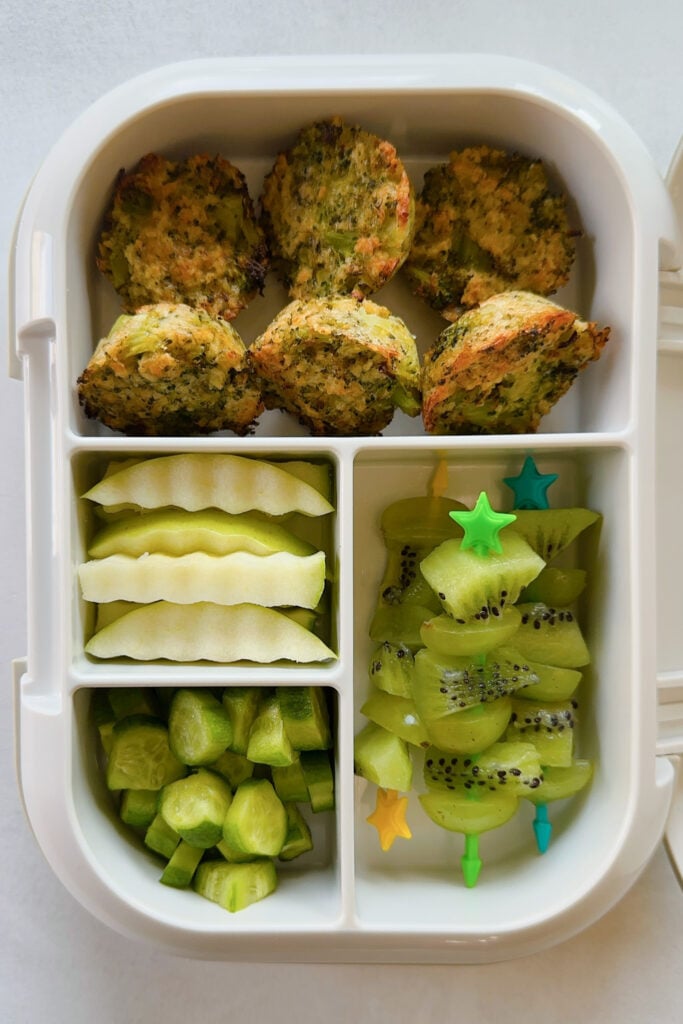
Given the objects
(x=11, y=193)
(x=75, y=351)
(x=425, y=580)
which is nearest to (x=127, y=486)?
(x=75, y=351)

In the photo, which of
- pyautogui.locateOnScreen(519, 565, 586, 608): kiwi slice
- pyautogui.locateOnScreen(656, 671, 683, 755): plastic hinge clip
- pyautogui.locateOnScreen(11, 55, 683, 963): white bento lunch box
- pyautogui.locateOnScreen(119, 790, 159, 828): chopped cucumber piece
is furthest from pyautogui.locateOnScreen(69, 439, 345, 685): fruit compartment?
pyautogui.locateOnScreen(656, 671, 683, 755): plastic hinge clip

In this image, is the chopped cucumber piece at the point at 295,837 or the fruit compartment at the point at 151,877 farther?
the chopped cucumber piece at the point at 295,837

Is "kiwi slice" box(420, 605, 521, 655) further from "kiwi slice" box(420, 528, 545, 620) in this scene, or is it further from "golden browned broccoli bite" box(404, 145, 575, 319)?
"golden browned broccoli bite" box(404, 145, 575, 319)

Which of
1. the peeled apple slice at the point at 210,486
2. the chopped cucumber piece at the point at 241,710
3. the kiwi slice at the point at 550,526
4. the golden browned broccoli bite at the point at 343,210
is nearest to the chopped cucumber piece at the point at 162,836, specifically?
the chopped cucumber piece at the point at 241,710

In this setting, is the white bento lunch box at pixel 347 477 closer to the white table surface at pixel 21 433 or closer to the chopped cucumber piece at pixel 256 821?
the chopped cucumber piece at pixel 256 821

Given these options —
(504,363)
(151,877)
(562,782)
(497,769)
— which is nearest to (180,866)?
(151,877)

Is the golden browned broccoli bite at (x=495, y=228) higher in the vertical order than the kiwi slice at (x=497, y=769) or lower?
higher
